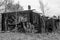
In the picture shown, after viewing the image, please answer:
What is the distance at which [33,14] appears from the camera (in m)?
13.9

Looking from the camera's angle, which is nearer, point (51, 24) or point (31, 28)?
point (31, 28)

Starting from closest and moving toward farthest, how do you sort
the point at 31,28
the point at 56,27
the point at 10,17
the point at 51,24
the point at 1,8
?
the point at 31,28 < the point at 10,17 < the point at 51,24 < the point at 56,27 < the point at 1,8

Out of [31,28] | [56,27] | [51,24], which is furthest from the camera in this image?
[56,27]

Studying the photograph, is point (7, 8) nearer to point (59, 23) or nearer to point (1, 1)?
point (1, 1)

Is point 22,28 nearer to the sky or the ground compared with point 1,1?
nearer to the ground

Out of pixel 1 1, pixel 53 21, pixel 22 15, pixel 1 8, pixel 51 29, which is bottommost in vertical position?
pixel 51 29

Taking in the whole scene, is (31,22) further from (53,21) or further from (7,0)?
(7,0)

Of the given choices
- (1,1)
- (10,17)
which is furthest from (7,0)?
(10,17)

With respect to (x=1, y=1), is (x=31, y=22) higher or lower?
lower

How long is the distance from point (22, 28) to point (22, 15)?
76.7 inches

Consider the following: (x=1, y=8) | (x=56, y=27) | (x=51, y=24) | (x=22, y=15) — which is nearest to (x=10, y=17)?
(x=22, y=15)

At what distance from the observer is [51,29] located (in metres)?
18.2

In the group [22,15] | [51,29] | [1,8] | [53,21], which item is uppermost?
[1,8]

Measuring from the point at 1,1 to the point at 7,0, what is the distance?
2233mm
